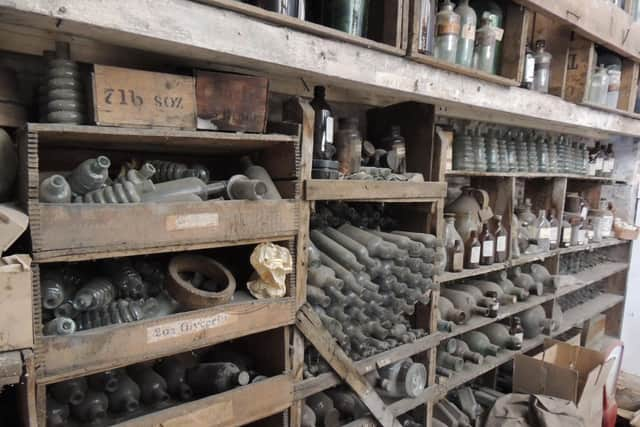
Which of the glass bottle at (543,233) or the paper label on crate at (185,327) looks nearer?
the paper label on crate at (185,327)

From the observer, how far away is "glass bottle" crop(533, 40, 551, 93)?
6.50 ft

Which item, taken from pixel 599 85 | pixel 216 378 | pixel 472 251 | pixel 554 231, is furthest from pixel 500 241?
pixel 216 378

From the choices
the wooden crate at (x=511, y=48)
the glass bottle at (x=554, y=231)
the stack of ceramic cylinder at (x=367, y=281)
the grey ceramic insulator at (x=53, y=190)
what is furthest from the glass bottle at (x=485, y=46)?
the grey ceramic insulator at (x=53, y=190)

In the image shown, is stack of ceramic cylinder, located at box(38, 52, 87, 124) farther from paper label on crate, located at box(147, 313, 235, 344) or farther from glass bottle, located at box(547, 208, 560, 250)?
glass bottle, located at box(547, 208, 560, 250)

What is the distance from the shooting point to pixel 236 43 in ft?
3.14

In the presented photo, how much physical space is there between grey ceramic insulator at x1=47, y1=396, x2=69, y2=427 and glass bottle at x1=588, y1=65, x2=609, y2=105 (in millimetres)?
2744

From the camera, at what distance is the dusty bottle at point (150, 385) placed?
1072 mm

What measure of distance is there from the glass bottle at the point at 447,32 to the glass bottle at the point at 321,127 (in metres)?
0.49

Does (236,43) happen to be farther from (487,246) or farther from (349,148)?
(487,246)


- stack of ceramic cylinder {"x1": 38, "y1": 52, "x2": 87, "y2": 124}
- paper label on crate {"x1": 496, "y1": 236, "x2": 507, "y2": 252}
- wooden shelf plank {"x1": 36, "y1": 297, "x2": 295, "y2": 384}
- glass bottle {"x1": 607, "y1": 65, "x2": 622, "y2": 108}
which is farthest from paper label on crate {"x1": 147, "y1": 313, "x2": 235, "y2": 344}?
glass bottle {"x1": 607, "y1": 65, "x2": 622, "y2": 108}

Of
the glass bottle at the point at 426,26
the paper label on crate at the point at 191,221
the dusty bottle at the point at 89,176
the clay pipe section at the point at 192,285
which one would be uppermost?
the glass bottle at the point at 426,26

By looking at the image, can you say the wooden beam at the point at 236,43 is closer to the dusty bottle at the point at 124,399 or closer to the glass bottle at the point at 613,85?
the dusty bottle at the point at 124,399

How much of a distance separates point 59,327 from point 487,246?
1761 millimetres

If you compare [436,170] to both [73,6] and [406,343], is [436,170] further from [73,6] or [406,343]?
[73,6]
